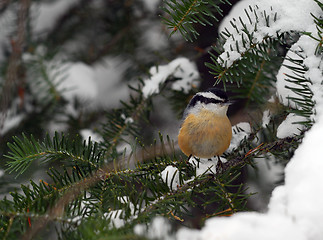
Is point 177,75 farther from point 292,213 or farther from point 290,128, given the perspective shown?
point 292,213

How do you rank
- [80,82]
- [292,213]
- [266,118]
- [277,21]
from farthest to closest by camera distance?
[80,82] < [266,118] < [277,21] < [292,213]

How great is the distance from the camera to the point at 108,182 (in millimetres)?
1031

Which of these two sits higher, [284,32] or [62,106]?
[284,32]

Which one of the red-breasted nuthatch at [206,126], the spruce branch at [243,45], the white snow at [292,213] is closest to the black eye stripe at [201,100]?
the red-breasted nuthatch at [206,126]

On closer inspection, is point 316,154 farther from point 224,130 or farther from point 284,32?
point 224,130

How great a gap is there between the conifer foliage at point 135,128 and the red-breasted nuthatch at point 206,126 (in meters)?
0.05

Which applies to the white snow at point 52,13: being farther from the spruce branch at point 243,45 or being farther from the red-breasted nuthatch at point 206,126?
the spruce branch at point 243,45

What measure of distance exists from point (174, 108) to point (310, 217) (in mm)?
1127

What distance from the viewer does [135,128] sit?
1.50 meters

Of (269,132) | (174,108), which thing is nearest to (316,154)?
(269,132)

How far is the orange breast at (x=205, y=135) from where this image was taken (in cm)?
137

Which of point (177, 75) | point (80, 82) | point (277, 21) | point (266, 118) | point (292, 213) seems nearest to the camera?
point (292, 213)

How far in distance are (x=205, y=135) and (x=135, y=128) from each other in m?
0.28

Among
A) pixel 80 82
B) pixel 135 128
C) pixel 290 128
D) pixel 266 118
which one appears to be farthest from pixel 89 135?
pixel 290 128
